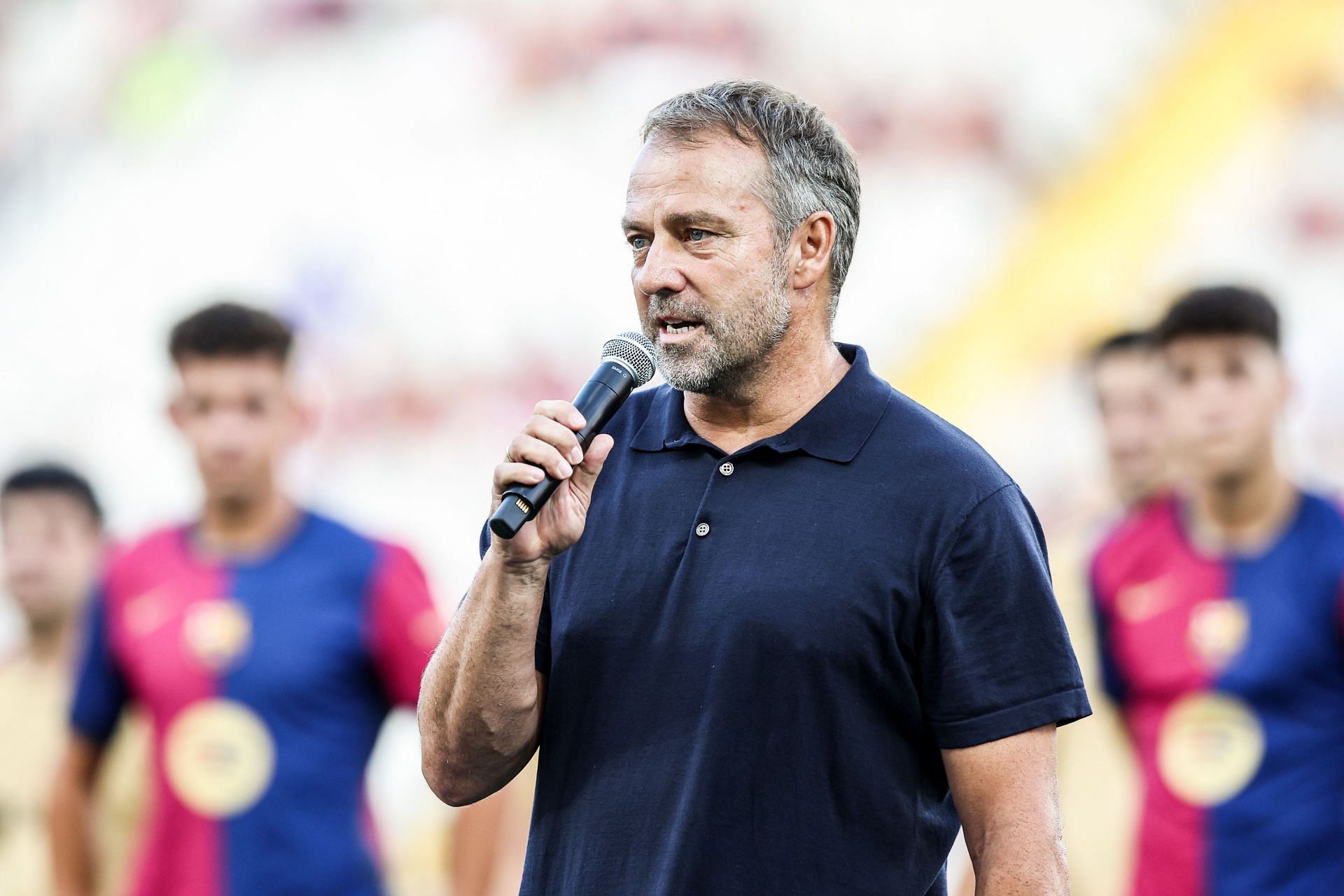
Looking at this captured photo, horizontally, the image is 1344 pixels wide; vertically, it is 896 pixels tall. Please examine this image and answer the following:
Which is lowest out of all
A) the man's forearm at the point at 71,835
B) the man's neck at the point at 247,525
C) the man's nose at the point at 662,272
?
the man's forearm at the point at 71,835

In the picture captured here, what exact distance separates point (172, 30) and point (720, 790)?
780 cm

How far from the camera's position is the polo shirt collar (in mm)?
2205

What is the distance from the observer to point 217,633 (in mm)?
4074

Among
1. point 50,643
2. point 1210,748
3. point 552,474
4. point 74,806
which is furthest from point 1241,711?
point 50,643

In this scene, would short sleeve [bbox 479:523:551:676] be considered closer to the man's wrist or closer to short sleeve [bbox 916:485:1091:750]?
the man's wrist

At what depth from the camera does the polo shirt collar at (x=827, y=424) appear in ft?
7.23

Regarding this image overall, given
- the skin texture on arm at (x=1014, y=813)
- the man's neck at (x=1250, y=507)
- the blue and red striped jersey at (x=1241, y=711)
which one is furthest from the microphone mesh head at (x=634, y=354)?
the man's neck at (x=1250, y=507)

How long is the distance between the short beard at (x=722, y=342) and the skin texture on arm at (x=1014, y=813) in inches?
20.7

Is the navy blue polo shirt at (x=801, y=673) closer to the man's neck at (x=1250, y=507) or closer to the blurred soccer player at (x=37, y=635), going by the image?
the man's neck at (x=1250, y=507)

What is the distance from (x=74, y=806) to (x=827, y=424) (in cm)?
260

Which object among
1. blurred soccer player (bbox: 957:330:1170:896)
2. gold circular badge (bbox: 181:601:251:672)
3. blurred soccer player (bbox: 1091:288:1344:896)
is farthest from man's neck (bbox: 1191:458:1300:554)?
gold circular badge (bbox: 181:601:251:672)

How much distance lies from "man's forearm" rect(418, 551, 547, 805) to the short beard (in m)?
0.30

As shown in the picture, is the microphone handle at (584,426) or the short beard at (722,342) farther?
the short beard at (722,342)

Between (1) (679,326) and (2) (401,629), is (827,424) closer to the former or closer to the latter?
(1) (679,326)
